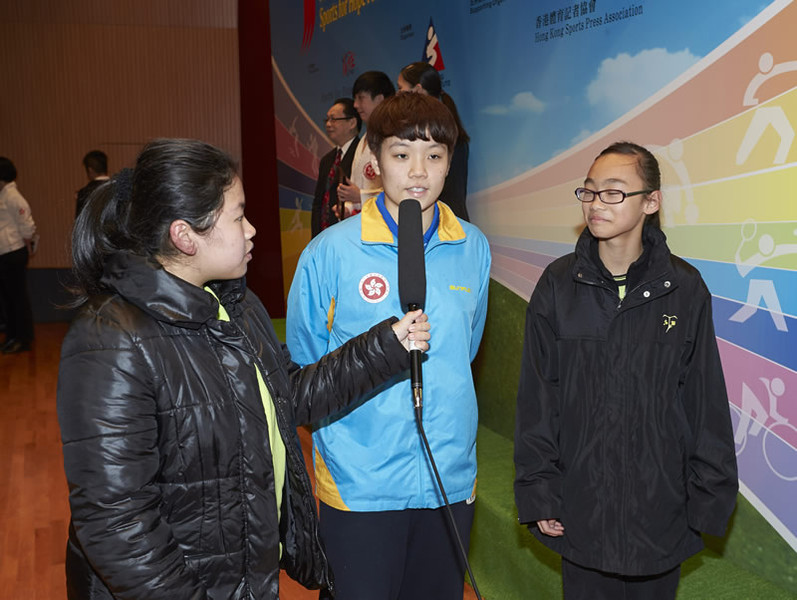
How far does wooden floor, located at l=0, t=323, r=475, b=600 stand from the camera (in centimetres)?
279

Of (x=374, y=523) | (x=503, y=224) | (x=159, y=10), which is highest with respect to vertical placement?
(x=159, y=10)

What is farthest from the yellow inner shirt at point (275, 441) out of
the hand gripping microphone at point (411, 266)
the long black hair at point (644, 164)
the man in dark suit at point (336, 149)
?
the man in dark suit at point (336, 149)

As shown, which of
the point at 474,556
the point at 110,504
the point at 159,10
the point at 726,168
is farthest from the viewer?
the point at 159,10

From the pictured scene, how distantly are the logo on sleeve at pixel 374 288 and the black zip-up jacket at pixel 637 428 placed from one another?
1.29 feet

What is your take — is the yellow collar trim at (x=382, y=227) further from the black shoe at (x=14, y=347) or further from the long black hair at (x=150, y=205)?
the black shoe at (x=14, y=347)

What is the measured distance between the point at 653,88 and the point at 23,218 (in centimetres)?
589

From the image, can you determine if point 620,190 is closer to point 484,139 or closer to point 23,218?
point 484,139

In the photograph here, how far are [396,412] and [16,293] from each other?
6.20 meters

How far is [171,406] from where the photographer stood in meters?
1.14

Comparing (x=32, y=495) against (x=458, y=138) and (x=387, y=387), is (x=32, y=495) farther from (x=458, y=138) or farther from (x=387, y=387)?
(x=387, y=387)

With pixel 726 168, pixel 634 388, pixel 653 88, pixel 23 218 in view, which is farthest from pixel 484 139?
pixel 23 218

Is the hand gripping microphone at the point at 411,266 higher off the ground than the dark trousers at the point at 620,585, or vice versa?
the hand gripping microphone at the point at 411,266

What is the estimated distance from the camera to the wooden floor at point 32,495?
9.17 feet

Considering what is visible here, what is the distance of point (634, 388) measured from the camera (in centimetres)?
160
